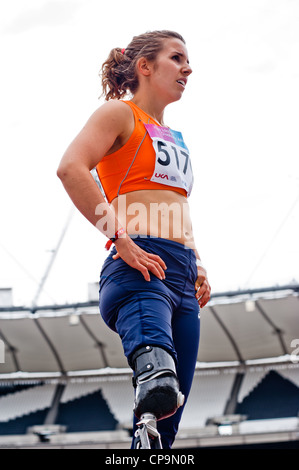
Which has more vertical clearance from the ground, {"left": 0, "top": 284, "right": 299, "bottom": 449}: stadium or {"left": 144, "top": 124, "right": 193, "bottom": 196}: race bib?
{"left": 0, "top": 284, "right": 299, "bottom": 449}: stadium

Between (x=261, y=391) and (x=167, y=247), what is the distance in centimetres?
2141

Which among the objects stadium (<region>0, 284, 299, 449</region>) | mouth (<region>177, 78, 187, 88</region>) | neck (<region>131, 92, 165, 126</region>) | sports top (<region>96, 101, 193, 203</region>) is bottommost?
sports top (<region>96, 101, 193, 203</region>)

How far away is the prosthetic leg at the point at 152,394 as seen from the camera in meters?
1.95

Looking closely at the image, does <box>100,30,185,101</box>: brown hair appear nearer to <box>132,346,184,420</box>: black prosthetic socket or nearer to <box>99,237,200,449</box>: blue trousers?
<box>99,237,200,449</box>: blue trousers

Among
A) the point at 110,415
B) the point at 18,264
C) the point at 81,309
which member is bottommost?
the point at 110,415

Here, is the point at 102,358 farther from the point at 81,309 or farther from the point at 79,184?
the point at 79,184

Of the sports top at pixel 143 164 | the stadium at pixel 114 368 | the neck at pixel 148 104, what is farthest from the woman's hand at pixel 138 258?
the stadium at pixel 114 368

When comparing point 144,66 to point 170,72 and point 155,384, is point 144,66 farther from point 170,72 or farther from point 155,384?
point 155,384

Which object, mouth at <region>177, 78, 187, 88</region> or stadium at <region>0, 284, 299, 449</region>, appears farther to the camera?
stadium at <region>0, 284, 299, 449</region>

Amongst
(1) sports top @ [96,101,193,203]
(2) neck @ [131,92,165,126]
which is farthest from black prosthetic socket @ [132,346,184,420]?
(2) neck @ [131,92,165,126]

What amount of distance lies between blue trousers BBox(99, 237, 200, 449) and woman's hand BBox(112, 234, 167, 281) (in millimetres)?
38

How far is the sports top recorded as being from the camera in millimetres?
2502
